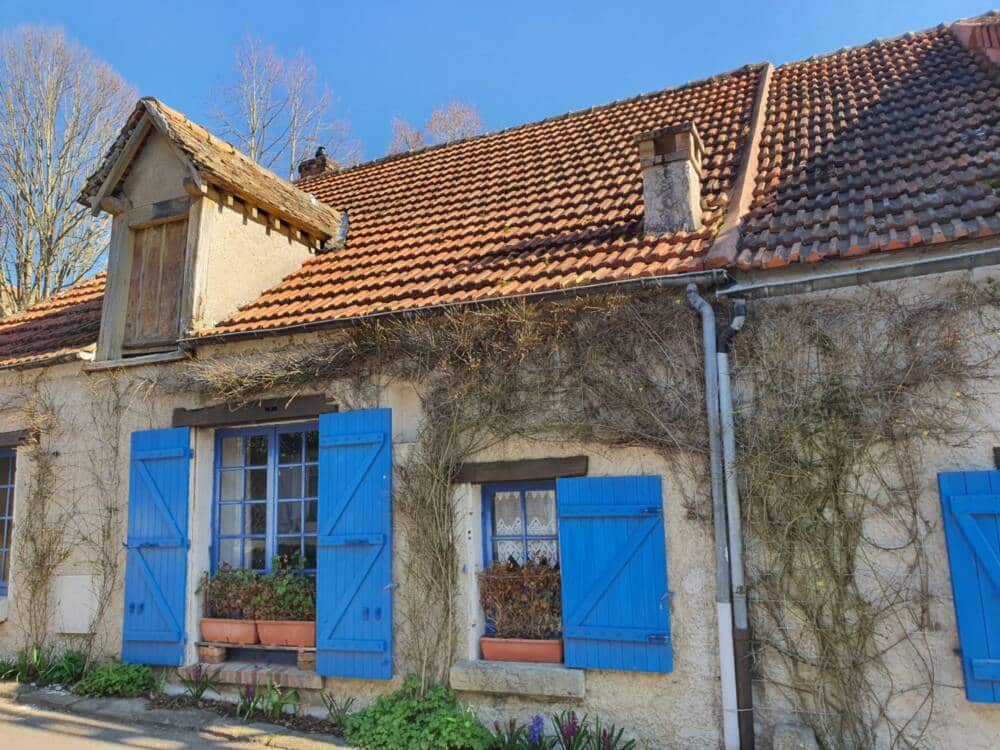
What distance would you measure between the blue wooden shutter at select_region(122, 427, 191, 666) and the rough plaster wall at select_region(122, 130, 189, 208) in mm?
2677

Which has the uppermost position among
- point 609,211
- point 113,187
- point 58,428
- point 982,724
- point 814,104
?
point 814,104

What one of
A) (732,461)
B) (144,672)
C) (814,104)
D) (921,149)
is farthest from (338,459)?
(814,104)

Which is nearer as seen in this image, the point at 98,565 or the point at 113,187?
the point at 98,565

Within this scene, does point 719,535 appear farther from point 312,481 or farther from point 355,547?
point 312,481

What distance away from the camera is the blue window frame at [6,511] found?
8305 mm

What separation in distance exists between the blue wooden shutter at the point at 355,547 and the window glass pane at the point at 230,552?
121cm

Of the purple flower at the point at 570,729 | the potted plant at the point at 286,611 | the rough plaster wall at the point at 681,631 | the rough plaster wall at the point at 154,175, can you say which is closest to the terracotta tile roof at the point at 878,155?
the rough plaster wall at the point at 681,631

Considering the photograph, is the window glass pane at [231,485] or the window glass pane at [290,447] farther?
the window glass pane at [231,485]

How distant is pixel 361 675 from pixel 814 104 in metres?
7.15

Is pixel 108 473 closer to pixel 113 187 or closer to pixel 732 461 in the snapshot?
pixel 113 187

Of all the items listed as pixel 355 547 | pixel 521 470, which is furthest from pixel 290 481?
pixel 521 470

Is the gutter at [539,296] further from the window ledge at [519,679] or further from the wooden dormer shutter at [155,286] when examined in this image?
the window ledge at [519,679]

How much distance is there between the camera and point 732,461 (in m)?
5.01

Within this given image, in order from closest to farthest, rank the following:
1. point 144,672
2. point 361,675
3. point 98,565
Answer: point 361,675 → point 144,672 → point 98,565
